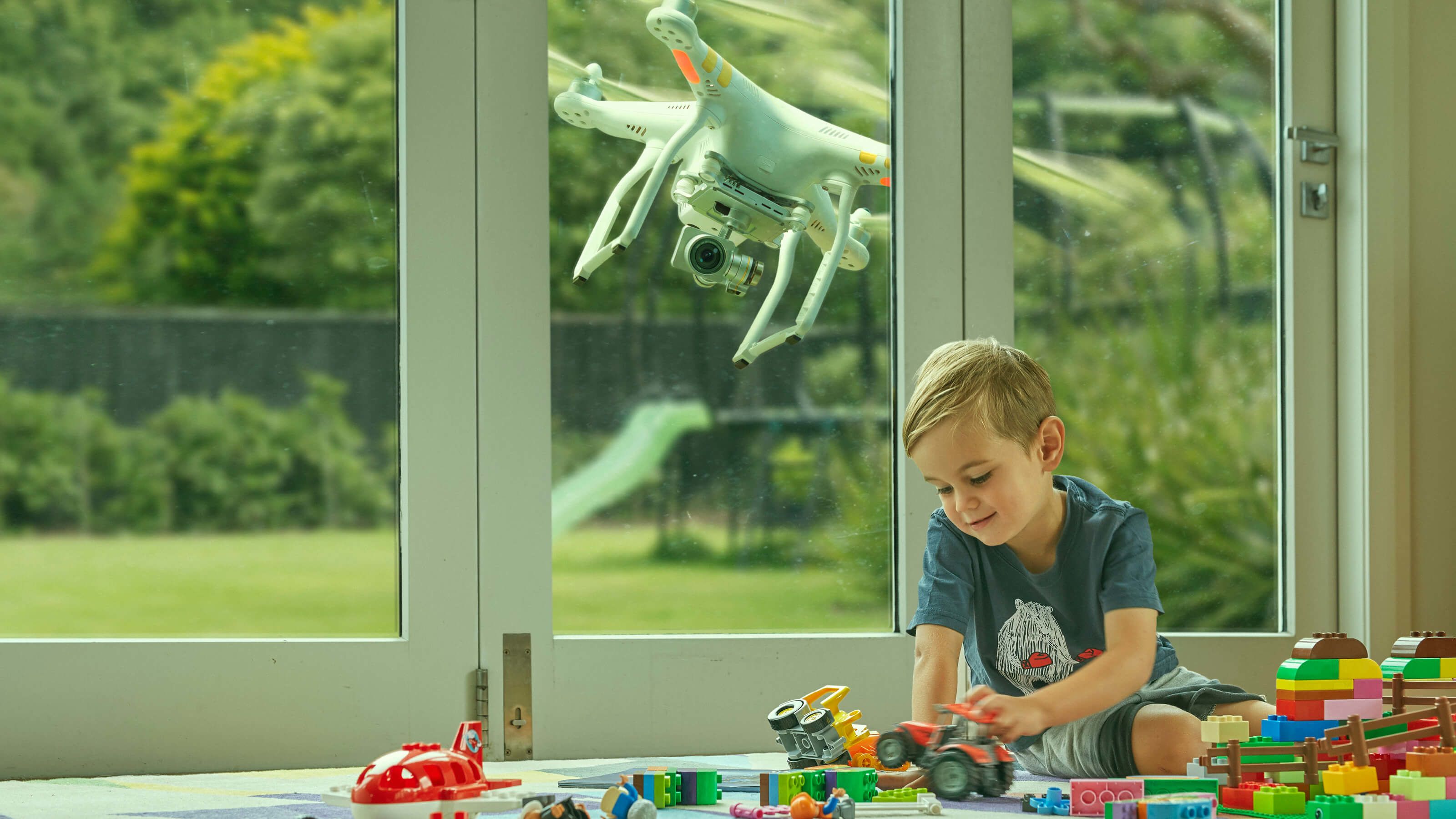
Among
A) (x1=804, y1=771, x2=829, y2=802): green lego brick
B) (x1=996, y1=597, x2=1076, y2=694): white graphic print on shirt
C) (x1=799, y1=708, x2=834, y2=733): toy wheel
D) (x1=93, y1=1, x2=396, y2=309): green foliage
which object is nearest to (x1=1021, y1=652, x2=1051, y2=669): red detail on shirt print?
(x1=996, y1=597, x2=1076, y2=694): white graphic print on shirt

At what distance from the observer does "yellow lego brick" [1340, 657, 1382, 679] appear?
0.97m

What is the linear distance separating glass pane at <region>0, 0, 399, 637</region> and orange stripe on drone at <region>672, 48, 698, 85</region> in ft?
1.53

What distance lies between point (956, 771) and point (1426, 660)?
15.3 inches

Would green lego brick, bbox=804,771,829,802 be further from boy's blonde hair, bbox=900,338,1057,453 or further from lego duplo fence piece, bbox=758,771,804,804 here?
boy's blonde hair, bbox=900,338,1057,453

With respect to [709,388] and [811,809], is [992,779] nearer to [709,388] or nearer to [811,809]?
[811,809]

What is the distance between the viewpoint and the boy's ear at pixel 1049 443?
1162 mm

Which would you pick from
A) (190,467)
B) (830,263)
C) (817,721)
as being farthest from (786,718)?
(190,467)

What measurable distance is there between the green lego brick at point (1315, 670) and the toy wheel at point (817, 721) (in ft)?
1.16

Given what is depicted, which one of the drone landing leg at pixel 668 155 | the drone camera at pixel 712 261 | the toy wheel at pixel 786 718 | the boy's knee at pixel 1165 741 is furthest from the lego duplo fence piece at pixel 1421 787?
the drone landing leg at pixel 668 155

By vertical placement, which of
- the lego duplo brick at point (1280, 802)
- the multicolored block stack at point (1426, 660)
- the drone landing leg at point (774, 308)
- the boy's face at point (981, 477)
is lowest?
the lego duplo brick at point (1280, 802)

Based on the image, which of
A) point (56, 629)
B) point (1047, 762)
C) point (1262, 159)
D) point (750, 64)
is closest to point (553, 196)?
point (750, 64)

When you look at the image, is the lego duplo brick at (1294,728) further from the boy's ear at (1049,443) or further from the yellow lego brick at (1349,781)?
the boy's ear at (1049,443)

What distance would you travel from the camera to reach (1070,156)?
1.74 meters

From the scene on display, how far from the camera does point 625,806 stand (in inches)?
33.3
